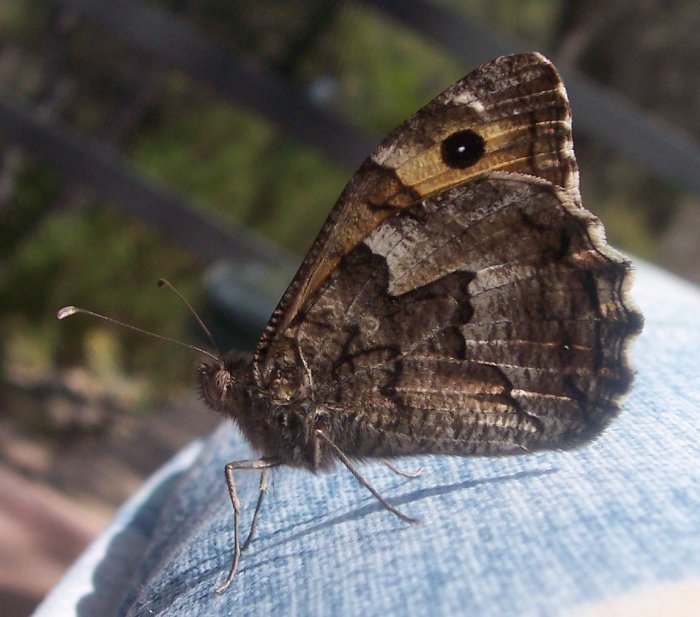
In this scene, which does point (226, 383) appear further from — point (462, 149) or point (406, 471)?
point (462, 149)

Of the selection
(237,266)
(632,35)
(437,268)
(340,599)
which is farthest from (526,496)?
(632,35)

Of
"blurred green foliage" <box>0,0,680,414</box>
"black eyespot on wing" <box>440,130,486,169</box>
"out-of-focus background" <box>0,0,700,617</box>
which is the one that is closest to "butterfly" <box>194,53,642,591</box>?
"black eyespot on wing" <box>440,130,486,169</box>

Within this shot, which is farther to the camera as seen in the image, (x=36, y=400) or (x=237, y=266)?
(x=36, y=400)

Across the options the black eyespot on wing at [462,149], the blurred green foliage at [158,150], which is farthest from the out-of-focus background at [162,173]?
the black eyespot on wing at [462,149]

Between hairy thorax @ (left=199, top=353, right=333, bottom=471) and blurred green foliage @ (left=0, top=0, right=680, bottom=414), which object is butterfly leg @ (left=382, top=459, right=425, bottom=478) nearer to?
hairy thorax @ (left=199, top=353, right=333, bottom=471)

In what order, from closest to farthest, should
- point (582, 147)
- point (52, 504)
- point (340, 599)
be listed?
point (340, 599)
point (52, 504)
point (582, 147)

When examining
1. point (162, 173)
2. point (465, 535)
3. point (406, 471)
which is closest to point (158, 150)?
point (162, 173)

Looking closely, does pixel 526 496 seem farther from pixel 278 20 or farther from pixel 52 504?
pixel 278 20

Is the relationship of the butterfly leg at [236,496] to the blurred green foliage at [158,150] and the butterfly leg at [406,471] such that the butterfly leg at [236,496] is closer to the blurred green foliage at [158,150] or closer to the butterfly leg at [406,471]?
the butterfly leg at [406,471]

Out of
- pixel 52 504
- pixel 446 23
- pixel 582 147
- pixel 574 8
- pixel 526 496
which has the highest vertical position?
pixel 574 8
